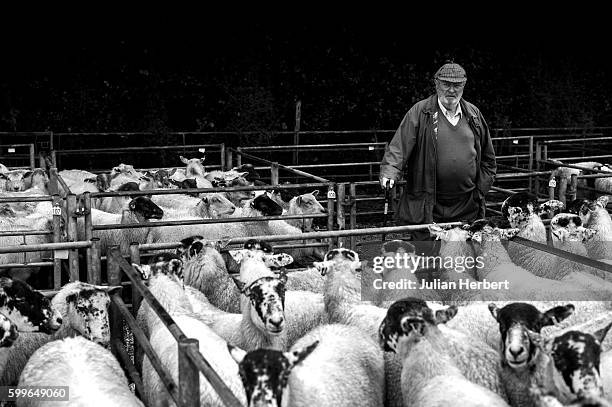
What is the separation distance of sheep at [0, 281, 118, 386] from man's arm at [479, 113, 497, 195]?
2.88 m

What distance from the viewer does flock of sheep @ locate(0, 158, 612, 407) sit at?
2.96m

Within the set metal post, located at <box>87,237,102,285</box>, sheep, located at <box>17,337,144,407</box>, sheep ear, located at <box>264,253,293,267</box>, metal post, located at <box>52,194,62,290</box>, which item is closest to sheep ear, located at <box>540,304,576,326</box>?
sheep, located at <box>17,337,144,407</box>

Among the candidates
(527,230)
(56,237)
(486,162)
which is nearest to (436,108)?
(486,162)

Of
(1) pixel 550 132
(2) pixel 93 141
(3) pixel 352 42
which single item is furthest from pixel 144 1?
(1) pixel 550 132

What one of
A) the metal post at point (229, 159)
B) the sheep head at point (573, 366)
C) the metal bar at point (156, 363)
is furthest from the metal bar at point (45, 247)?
the metal post at point (229, 159)

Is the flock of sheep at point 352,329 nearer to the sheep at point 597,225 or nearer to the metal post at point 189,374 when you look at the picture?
the sheep at point 597,225

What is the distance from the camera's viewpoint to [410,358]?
132 inches

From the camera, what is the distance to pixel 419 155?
5453mm

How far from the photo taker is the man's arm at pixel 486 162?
557cm

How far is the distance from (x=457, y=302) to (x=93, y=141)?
9.72 meters

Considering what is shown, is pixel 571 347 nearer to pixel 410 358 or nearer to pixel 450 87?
pixel 410 358

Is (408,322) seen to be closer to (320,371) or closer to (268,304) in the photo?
(320,371)

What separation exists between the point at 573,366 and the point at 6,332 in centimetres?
251

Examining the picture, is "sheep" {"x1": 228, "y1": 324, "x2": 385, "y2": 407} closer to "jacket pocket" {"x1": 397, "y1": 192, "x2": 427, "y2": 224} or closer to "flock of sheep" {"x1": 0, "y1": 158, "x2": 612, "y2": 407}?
"flock of sheep" {"x1": 0, "y1": 158, "x2": 612, "y2": 407}
